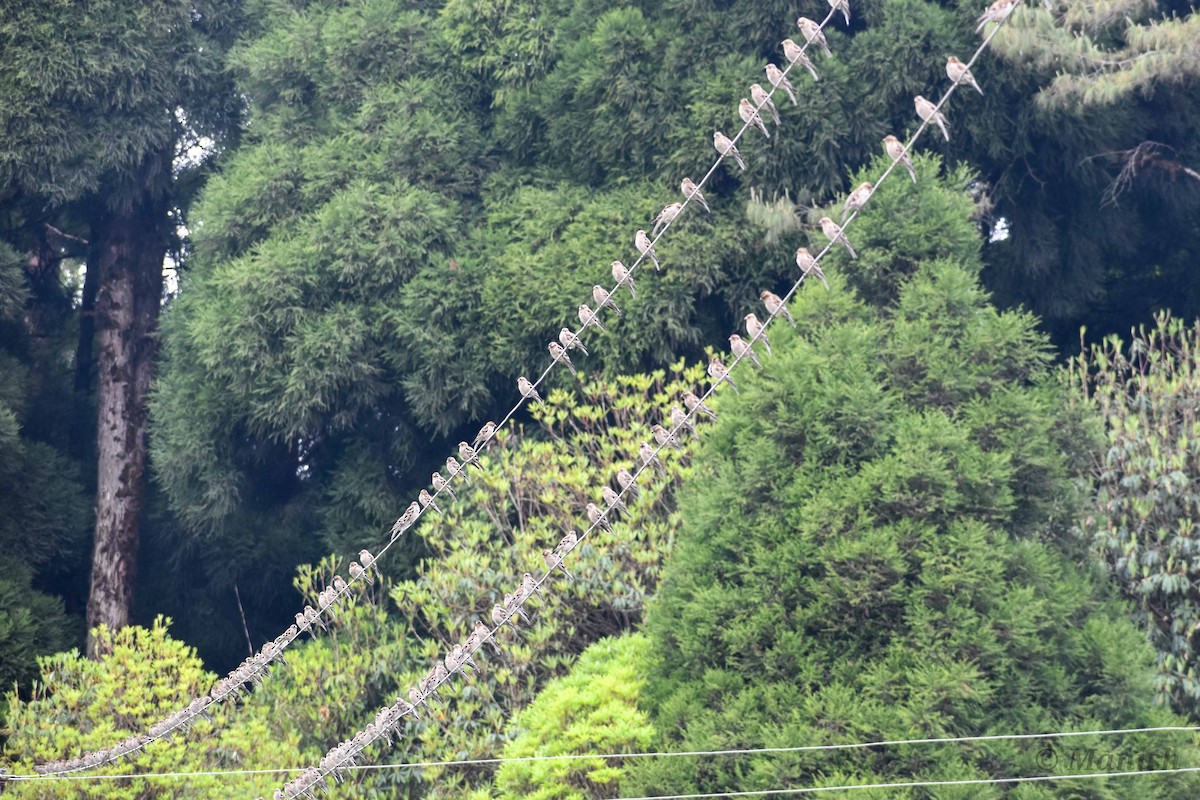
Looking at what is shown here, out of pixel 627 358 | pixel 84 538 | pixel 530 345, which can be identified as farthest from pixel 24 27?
pixel 627 358

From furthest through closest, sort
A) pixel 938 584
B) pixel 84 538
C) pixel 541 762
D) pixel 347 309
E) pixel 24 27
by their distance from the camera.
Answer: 1. pixel 84 538
2. pixel 24 27
3. pixel 347 309
4. pixel 541 762
5. pixel 938 584

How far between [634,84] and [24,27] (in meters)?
6.77

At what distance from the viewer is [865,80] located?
13445 millimetres

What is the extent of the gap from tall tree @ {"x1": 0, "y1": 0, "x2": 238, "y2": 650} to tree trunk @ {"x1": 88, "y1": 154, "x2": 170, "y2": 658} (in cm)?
2

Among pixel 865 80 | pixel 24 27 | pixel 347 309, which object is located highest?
pixel 24 27

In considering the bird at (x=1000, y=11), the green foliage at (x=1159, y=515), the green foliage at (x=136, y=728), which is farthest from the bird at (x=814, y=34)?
the green foliage at (x=136, y=728)

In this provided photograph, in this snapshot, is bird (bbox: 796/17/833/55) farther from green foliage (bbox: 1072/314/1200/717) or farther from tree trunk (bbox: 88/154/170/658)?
tree trunk (bbox: 88/154/170/658)

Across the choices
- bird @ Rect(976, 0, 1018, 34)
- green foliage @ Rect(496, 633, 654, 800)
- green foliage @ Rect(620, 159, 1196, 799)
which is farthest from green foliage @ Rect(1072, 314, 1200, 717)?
bird @ Rect(976, 0, 1018, 34)

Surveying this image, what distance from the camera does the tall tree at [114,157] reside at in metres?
15.6

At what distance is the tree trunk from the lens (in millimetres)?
16391

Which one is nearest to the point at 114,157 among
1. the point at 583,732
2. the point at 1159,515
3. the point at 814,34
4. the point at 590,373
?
the point at 590,373

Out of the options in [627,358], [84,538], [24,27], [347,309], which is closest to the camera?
[627,358]

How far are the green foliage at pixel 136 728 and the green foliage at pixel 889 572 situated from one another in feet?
14.6

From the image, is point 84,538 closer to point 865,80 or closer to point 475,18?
point 475,18
